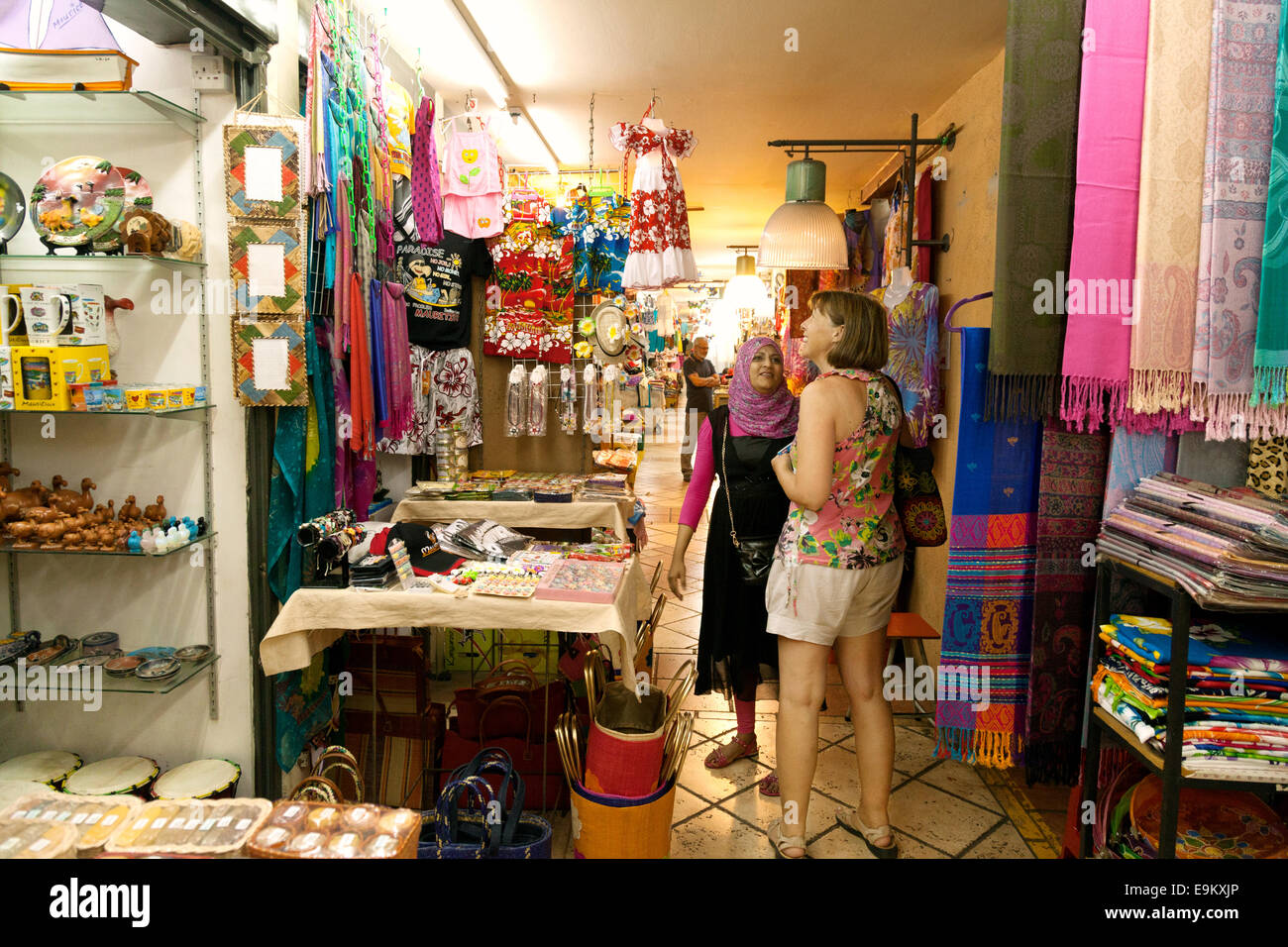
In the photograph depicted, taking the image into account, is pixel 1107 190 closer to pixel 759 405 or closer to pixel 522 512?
pixel 759 405

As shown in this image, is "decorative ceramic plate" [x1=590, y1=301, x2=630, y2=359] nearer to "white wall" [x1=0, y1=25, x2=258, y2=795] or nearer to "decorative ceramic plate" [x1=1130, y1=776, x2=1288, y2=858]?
"white wall" [x1=0, y1=25, x2=258, y2=795]

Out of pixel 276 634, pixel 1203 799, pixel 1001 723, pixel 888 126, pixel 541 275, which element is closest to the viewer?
pixel 1203 799

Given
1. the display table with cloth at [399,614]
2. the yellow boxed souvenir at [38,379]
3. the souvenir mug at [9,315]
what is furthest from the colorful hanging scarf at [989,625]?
the souvenir mug at [9,315]

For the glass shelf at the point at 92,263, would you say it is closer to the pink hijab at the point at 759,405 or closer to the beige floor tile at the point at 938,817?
the pink hijab at the point at 759,405

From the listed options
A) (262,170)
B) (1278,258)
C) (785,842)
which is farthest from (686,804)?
(262,170)

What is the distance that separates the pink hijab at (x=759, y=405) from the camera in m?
3.00

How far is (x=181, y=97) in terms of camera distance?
263 centimetres

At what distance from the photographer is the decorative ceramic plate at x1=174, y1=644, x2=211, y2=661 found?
2736mm

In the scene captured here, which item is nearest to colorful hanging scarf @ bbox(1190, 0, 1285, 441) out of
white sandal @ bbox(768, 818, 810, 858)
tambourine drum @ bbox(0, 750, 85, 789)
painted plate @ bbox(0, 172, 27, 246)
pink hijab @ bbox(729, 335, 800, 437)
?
pink hijab @ bbox(729, 335, 800, 437)

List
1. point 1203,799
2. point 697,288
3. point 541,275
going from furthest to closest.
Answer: point 697,288 < point 541,275 < point 1203,799

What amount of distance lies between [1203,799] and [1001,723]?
62 cm

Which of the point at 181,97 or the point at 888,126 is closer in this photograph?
A: the point at 181,97
